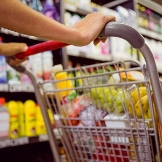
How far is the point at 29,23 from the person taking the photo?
651 mm

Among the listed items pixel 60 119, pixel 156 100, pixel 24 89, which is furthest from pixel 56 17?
pixel 156 100

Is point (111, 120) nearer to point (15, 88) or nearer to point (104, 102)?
point (104, 102)

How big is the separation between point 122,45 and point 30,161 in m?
1.38

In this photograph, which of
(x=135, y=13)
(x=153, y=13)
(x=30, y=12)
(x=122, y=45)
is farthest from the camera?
(x=153, y=13)

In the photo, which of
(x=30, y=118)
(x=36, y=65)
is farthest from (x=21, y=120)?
(x=36, y=65)

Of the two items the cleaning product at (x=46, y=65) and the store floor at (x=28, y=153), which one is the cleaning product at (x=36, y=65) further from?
the store floor at (x=28, y=153)

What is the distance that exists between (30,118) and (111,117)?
0.96m

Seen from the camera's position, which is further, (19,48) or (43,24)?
(19,48)

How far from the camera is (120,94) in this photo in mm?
947

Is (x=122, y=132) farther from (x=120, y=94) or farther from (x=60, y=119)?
(x=60, y=119)

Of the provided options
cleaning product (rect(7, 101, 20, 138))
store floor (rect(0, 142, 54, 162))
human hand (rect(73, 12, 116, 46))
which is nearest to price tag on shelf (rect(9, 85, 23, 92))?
Answer: cleaning product (rect(7, 101, 20, 138))

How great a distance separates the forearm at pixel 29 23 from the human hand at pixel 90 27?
21mm

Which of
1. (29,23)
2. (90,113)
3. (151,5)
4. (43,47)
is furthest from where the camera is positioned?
(151,5)

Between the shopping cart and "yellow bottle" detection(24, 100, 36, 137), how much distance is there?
710 mm
